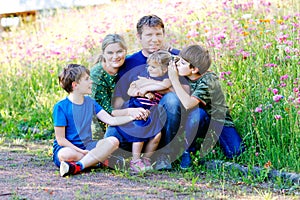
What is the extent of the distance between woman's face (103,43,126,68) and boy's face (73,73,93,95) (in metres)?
0.34

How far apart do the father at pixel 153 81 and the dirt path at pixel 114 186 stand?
319mm

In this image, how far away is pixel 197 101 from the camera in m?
4.77

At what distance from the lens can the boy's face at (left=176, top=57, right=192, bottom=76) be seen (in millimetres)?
4852

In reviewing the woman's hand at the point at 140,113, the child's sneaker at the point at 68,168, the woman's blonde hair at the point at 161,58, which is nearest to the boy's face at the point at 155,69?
the woman's blonde hair at the point at 161,58

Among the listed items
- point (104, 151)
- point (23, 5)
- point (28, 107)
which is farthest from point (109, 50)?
point (23, 5)

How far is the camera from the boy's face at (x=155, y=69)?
196 inches

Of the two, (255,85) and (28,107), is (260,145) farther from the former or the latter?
(28,107)

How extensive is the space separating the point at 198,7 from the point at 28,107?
269 centimetres

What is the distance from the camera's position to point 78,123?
4855 millimetres

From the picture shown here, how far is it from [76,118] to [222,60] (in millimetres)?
1767

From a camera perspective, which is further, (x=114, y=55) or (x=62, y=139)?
(x=114, y=55)

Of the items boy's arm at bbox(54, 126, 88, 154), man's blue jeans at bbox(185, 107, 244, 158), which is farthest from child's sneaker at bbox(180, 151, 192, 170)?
boy's arm at bbox(54, 126, 88, 154)

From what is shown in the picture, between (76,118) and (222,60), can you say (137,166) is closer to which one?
(76,118)

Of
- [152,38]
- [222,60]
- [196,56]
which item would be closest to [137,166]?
[196,56]
